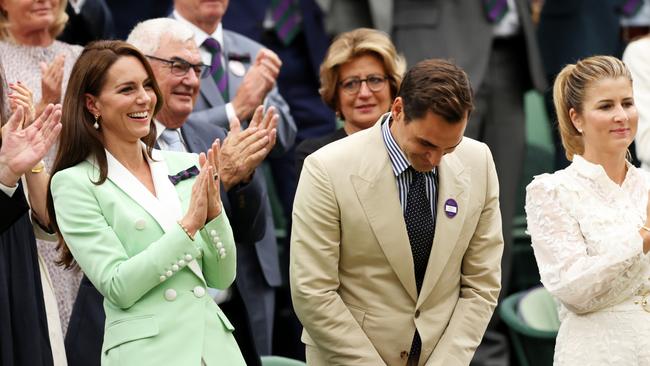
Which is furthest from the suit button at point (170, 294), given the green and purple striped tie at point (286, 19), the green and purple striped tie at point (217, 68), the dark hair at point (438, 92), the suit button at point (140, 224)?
the green and purple striped tie at point (286, 19)

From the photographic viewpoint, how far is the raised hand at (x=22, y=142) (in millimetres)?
4640

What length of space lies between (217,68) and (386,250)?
201 centimetres

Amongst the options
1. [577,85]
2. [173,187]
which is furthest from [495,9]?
[173,187]

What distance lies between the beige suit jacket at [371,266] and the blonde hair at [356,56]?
123cm

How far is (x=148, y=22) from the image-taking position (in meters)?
5.75

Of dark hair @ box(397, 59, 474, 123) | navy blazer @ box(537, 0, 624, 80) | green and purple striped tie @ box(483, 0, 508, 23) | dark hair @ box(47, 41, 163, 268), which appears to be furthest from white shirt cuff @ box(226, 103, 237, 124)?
navy blazer @ box(537, 0, 624, 80)

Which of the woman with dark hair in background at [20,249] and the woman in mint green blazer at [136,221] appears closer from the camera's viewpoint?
the woman in mint green blazer at [136,221]

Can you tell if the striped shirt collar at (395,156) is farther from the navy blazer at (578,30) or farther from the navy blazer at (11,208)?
the navy blazer at (578,30)

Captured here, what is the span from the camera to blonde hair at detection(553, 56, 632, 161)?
5.16m

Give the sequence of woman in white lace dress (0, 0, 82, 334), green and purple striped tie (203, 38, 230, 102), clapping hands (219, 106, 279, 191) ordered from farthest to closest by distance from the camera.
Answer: green and purple striped tie (203, 38, 230, 102) < woman in white lace dress (0, 0, 82, 334) < clapping hands (219, 106, 279, 191)

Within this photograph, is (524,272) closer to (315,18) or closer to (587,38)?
(587,38)

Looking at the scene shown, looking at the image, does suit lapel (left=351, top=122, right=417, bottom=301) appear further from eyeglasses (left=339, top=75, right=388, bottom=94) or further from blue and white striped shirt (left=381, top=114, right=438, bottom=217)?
eyeglasses (left=339, top=75, right=388, bottom=94)

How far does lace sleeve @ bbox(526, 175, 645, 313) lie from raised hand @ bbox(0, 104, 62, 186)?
1745 millimetres

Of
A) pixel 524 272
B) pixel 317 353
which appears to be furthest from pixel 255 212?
pixel 524 272
